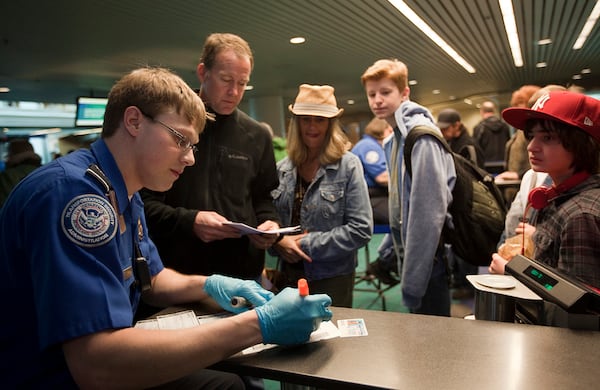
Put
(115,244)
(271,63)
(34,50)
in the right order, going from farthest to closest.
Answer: (271,63)
(34,50)
(115,244)

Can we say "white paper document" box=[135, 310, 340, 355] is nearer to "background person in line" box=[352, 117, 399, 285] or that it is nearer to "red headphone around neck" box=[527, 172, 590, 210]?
"red headphone around neck" box=[527, 172, 590, 210]

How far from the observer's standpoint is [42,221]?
895 millimetres

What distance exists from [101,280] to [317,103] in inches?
60.1

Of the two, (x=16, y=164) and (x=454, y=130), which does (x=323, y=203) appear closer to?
(x=454, y=130)

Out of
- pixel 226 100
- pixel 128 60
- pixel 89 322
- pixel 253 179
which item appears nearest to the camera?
pixel 89 322

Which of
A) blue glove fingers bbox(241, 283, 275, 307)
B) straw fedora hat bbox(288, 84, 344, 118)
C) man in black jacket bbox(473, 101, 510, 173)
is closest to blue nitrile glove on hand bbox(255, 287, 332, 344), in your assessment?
blue glove fingers bbox(241, 283, 275, 307)

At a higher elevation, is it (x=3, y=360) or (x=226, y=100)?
(x=226, y=100)

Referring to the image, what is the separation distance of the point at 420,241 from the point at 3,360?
1.60m

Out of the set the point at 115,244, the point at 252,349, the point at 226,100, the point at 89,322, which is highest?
the point at 226,100

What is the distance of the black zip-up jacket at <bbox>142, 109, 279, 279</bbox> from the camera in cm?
175

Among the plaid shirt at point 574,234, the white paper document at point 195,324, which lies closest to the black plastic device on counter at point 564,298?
the plaid shirt at point 574,234

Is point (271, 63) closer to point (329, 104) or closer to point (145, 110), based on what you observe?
point (329, 104)

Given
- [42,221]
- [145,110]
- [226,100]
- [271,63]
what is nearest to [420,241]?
[226,100]

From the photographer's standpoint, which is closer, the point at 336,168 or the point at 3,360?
the point at 3,360
